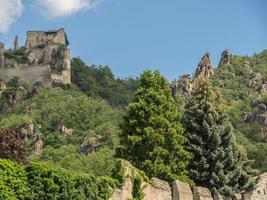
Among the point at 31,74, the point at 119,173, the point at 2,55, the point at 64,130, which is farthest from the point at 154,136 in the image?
the point at 2,55

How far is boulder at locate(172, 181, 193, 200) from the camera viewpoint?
24495mm

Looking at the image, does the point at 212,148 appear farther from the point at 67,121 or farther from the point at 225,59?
the point at 225,59

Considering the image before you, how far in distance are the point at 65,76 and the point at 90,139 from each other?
4242 cm

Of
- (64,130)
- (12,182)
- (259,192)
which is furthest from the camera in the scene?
(64,130)

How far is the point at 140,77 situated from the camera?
30094 mm

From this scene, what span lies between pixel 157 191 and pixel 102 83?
110 meters

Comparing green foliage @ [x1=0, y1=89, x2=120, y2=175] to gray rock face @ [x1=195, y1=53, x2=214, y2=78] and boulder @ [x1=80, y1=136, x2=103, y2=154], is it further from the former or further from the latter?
gray rock face @ [x1=195, y1=53, x2=214, y2=78]

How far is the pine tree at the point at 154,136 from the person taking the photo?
2730cm

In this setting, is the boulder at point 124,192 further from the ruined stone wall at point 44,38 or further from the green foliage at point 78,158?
the ruined stone wall at point 44,38

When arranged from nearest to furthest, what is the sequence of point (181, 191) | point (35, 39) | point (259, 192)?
point (181, 191) → point (259, 192) → point (35, 39)

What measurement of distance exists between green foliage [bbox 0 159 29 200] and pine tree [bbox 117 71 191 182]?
33.2ft

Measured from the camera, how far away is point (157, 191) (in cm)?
2384

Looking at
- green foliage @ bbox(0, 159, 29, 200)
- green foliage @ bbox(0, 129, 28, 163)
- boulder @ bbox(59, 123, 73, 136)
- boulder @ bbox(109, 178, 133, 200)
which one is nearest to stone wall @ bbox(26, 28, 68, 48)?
boulder @ bbox(59, 123, 73, 136)

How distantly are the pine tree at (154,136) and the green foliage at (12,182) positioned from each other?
33.2 feet
